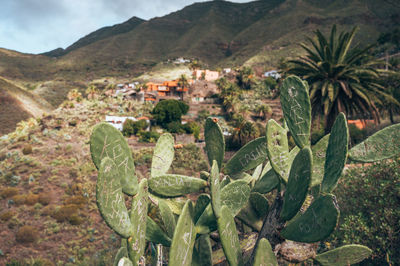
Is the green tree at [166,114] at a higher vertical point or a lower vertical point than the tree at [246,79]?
lower

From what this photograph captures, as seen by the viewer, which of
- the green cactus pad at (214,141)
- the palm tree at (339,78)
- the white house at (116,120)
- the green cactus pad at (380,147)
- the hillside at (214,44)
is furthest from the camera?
the hillside at (214,44)

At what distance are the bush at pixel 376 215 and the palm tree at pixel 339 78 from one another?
5.27m

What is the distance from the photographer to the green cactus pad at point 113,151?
1.83 metres

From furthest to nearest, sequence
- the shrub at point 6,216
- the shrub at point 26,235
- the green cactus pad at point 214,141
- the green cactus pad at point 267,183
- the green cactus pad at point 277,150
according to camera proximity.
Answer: the shrub at point 6,216 → the shrub at point 26,235 → the green cactus pad at point 267,183 → the green cactus pad at point 214,141 → the green cactus pad at point 277,150

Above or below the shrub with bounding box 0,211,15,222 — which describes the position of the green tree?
above

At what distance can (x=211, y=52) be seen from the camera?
10725 centimetres

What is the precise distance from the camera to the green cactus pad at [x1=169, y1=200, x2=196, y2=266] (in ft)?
5.50

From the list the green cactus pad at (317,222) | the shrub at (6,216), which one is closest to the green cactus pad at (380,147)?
the green cactus pad at (317,222)

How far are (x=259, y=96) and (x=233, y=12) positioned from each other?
142 m

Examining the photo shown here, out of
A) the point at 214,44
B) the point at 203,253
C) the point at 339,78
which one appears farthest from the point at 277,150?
the point at 214,44

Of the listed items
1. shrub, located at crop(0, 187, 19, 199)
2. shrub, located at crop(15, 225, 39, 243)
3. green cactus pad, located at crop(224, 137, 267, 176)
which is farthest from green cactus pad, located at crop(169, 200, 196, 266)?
shrub, located at crop(0, 187, 19, 199)

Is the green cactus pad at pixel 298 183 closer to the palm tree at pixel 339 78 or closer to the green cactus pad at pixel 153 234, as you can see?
the green cactus pad at pixel 153 234

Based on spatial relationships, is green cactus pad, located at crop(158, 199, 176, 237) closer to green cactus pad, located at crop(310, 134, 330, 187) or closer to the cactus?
the cactus

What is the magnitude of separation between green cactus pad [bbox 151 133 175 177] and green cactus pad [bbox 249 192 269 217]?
999 mm
